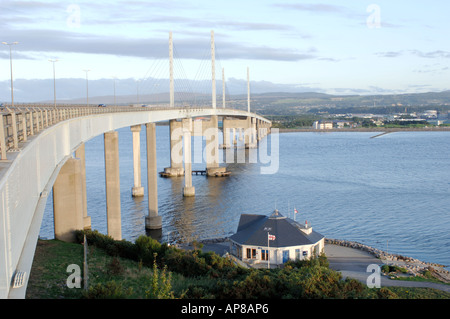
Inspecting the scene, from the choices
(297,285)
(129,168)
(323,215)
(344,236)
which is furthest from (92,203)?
(297,285)

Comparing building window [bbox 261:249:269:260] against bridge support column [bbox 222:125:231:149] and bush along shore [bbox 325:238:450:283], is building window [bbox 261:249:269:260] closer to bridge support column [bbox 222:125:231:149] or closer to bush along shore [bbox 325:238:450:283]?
bush along shore [bbox 325:238:450:283]

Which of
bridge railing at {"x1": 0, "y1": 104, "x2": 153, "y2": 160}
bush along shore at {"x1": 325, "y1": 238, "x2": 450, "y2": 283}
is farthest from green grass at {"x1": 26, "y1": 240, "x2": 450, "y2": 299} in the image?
bush along shore at {"x1": 325, "y1": 238, "x2": 450, "y2": 283}

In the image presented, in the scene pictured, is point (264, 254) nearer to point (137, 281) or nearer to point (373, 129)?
point (137, 281)

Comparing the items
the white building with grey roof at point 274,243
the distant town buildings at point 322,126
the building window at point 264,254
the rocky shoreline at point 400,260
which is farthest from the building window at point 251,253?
the distant town buildings at point 322,126

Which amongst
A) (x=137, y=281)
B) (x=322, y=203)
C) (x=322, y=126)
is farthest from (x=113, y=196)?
(x=322, y=126)

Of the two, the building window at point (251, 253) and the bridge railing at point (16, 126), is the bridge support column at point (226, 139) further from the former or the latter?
the bridge railing at point (16, 126)
